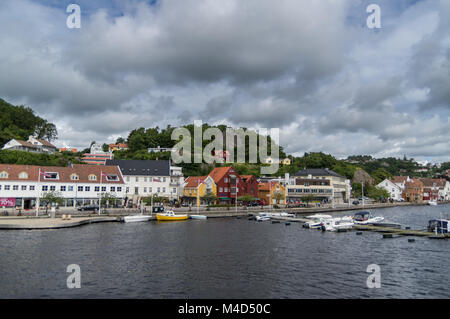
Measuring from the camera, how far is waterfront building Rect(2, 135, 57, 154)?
106938 millimetres

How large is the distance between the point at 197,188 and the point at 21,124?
87223 millimetres

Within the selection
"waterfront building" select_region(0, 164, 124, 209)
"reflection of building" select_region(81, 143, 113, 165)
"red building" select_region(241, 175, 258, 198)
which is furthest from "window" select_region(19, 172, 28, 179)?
"reflection of building" select_region(81, 143, 113, 165)

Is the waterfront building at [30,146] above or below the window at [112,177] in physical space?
above

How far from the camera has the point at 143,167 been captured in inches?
3307

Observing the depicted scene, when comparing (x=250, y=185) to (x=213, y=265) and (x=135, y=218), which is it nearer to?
(x=135, y=218)

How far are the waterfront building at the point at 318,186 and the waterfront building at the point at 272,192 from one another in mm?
5081

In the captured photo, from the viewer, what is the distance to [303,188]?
109 m

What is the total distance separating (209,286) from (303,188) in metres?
89.4

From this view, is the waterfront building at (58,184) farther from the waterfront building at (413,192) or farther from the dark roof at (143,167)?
the waterfront building at (413,192)

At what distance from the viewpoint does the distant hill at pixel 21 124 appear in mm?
116012

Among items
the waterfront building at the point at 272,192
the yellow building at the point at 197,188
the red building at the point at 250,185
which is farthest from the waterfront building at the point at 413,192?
the yellow building at the point at 197,188

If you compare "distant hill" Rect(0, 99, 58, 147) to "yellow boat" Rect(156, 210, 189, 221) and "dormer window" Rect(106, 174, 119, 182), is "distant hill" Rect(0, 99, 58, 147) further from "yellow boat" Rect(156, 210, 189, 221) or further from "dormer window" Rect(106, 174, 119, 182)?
"yellow boat" Rect(156, 210, 189, 221)
